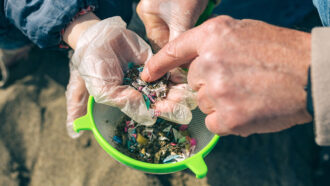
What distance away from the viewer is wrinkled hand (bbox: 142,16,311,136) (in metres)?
1.13

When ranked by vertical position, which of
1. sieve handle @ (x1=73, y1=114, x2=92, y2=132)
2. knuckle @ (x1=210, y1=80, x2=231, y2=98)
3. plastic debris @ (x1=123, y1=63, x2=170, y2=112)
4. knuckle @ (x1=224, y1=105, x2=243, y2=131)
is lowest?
sieve handle @ (x1=73, y1=114, x2=92, y2=132)

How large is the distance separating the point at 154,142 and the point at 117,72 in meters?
0.51

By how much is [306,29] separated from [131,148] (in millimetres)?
1702

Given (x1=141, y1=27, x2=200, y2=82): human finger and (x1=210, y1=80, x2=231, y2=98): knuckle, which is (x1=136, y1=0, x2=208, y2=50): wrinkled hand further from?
(x1=210, y1=80, x2=231, y2=98): knuckle

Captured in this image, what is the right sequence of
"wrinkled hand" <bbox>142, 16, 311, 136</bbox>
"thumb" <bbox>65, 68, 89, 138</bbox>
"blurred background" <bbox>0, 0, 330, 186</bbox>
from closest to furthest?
"wrinkled hand" <bbox>142, 16, 311, 136</bbox>, "thumb" <bbox>65, 68, 89, 138</bbox>, "blurred background" <bbox>0, 0, 330, 186</bbox>

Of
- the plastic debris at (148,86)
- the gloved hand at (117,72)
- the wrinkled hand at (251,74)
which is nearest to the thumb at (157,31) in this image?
the gloved hand at (117,72)

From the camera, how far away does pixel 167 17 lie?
168cm

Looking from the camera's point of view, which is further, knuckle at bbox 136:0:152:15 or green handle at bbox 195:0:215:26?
green handle at bbox 195:0:215:26

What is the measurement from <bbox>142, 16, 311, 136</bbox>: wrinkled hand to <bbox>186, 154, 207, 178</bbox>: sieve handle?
0.21 m

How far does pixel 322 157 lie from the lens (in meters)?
2.21

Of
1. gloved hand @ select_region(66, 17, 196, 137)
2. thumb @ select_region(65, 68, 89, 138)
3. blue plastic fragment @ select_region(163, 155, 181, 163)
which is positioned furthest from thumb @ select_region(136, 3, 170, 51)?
blue plastic fragment @ select_region(163, 155, 181, 163)

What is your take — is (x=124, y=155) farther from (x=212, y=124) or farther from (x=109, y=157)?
(x=109, y=157)

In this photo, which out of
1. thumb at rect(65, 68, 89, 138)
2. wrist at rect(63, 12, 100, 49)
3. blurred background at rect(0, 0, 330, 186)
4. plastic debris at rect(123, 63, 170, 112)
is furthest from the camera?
blurred background at rect(0, 0, 330, 186)

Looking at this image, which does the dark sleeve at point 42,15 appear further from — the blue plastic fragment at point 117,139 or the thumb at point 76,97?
the blue plastic fragment at point 117,139
